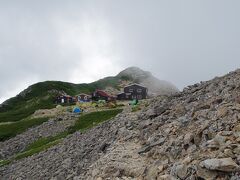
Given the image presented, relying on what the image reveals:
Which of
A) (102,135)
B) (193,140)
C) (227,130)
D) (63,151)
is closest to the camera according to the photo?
(227,130)

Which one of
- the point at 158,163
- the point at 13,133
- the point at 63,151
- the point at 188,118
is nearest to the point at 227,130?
the point at 158,163

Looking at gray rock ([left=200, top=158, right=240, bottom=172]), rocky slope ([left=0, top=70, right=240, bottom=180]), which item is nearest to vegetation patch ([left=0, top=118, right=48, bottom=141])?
rocky slope ([left=0, top=70, right=240, bottom=180])

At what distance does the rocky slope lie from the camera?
21438 millimetres

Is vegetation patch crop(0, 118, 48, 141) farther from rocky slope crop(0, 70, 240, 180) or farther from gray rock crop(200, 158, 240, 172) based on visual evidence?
gray rock crop(200, 158, 240, 172)

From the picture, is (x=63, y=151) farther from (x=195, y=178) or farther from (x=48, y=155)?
(x=195, y=178)

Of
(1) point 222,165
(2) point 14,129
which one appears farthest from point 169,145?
(2) point 14,129

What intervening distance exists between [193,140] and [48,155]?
2687cm

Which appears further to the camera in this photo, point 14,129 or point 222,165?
point 14,129

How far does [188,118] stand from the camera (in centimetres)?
2964

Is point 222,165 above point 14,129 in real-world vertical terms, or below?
below

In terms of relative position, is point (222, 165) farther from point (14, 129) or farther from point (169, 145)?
point (14, 129)

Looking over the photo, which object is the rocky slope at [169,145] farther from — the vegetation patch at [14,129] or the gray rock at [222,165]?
the vegetation patch at [14,129]

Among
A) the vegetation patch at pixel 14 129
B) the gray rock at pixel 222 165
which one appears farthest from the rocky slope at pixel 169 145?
the vegetation patch at pixel 14 129

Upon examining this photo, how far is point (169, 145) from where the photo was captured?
26.8m
